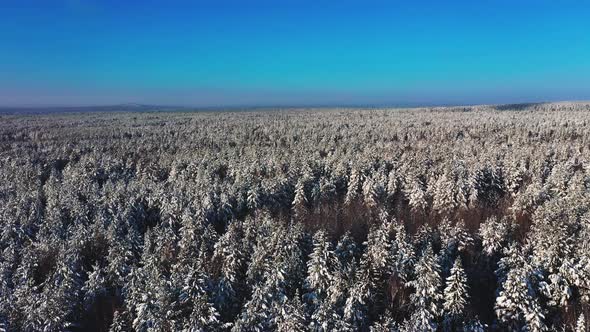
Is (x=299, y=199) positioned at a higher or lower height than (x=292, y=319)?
lower

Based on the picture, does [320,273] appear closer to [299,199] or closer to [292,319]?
[292,319]

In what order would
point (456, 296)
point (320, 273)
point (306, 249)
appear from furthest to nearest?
point (306, 249)
point (320, 273)
point (456, 296)

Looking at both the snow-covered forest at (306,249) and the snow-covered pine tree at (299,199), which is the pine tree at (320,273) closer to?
the snow-covered forest at (306,249)

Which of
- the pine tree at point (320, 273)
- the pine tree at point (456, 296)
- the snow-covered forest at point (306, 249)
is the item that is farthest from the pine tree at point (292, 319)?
the pine tree at point (456, 296)

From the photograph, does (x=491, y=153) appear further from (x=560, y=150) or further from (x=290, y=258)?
(x=290, y=258)

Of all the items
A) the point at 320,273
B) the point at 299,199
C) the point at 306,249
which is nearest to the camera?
the point at 320,273

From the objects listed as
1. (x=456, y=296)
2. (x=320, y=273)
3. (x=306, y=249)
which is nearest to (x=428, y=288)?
(x=456, y=296)

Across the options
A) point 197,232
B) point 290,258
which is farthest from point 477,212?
point 197,232

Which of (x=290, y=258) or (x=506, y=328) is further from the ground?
(x=290, y=258)

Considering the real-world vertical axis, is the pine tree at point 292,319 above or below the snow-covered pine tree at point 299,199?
above
